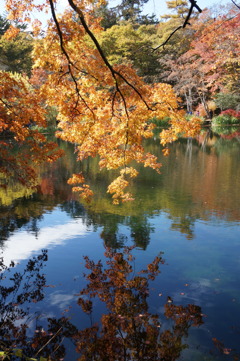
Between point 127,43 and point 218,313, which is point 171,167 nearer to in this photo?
point 218,313

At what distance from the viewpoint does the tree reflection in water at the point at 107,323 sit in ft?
12.2

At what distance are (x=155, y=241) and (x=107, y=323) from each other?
2.78 meters

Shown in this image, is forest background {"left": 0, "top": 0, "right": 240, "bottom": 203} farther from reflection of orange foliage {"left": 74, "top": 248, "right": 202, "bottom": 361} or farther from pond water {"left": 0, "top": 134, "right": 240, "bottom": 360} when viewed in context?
reflection of orange foliage {"left": 74, "top": 248, "right": 202, "bottom": 361}

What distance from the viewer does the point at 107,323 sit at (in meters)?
4.23

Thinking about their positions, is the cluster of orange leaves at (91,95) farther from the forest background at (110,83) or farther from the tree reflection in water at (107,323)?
the tree reflection in water at (107,323)

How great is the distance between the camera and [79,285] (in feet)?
17.0

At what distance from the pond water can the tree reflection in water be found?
0.06 metres

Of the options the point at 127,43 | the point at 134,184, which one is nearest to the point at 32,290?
the point at 134,184

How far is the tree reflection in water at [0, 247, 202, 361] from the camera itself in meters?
3.72

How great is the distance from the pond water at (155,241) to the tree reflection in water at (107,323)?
6 centimetres

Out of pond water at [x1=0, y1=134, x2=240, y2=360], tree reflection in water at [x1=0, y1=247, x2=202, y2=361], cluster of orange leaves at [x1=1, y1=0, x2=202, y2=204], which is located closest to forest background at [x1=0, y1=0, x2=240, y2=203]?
cluster of orange leaves at [x1=1, y1=0, x2=202, y2=204]

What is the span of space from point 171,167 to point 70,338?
10.7 m

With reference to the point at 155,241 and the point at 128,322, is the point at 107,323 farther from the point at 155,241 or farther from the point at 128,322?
the point at 155,241

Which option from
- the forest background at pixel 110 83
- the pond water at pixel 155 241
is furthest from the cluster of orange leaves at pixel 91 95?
the pond water at pixel 155 241
